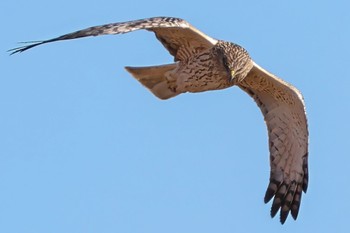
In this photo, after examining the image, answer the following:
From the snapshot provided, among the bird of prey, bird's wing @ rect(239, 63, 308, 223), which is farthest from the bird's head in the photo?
bird's wing @ rect(239, 63, 308, 223)

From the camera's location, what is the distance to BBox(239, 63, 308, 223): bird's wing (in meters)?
15.4

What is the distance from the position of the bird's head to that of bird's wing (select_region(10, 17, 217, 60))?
177 mm

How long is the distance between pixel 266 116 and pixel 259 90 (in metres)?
0.43

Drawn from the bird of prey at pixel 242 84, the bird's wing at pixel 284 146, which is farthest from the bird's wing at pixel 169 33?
the bird's wing at pixel 284 146

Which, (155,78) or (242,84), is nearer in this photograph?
(155,78)

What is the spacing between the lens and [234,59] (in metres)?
14.4

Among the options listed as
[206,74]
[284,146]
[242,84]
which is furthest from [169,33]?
[284,146]

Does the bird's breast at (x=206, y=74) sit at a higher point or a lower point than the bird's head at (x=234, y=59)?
lower

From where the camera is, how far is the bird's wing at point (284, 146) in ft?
50.5

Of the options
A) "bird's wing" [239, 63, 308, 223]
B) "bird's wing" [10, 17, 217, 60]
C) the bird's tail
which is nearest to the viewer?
"bird's wing" [10, 17, 217, 60]

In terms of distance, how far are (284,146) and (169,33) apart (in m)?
2.43

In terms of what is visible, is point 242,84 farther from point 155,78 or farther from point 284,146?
point 155,78

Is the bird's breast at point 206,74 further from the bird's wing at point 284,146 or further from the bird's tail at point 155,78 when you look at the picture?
the bird's wing at point 284,146

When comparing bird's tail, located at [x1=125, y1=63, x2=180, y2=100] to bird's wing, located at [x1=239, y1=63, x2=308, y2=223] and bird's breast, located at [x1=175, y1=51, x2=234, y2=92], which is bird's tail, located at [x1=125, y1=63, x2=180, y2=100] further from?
bird's wing, located at [x1=239, y1=63, x2=308, y2=223]
